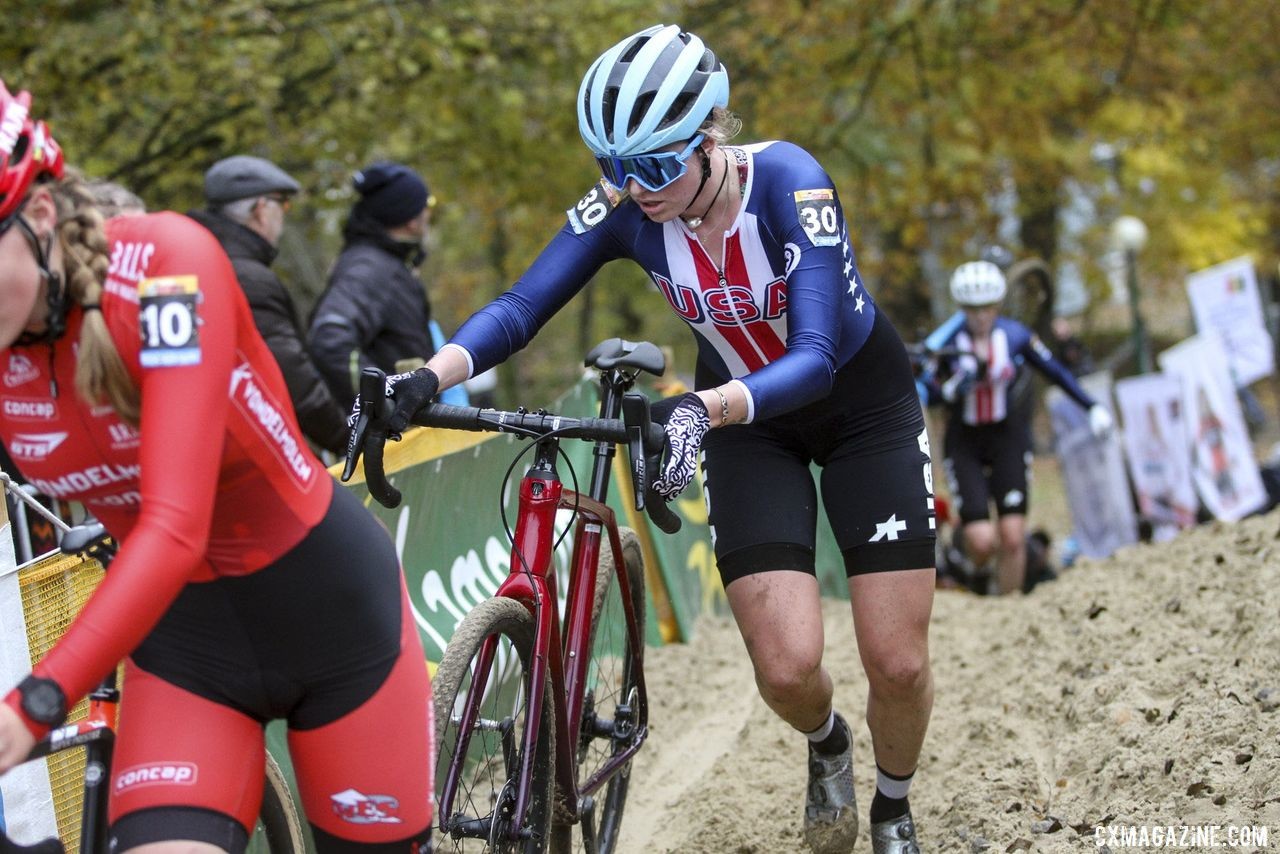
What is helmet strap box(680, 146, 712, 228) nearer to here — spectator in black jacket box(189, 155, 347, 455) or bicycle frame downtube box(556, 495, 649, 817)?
bicycle frame downtube box(556, 495, 649, 817)

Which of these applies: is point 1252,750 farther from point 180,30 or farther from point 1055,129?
point 1055,129

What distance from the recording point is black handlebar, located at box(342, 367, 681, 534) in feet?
10.7

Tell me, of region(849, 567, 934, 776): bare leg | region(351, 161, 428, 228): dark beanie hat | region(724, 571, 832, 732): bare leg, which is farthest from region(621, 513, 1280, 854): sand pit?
region(351, 161, 428, 228): dark beanie hat

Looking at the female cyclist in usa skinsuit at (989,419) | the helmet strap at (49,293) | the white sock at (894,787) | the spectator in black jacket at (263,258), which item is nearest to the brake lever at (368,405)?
the helmet strap at (49,293)

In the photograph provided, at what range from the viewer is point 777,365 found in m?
3.52

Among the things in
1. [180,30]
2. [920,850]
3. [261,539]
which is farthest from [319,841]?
[180,30]

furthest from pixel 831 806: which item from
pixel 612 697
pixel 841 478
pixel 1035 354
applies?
pixel 1035 354

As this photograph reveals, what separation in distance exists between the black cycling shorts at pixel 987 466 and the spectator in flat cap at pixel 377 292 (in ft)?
15.7

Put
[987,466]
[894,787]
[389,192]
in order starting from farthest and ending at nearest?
[987,466] → [389,192] → [894,787]

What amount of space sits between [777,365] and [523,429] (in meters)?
0.66

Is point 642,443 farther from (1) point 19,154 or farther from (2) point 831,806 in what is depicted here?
(2) point 831,806

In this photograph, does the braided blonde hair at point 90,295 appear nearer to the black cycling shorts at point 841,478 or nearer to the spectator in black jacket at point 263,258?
the black cycling shorts at point 841,478

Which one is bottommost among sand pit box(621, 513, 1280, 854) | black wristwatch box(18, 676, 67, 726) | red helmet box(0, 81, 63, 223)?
sand pit box(621, 513, 1280, 854)

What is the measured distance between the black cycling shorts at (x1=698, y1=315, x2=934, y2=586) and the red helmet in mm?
2269
